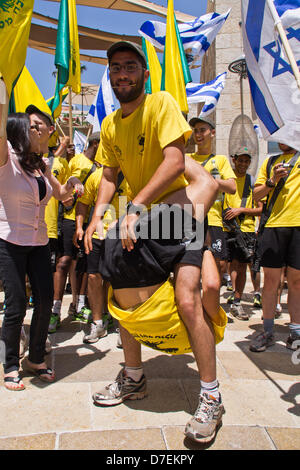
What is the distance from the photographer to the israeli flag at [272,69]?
2744mm

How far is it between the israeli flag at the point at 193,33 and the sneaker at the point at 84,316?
4243 mm

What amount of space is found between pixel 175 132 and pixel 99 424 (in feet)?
5.76

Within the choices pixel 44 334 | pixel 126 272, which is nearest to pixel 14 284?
pixel 44 334

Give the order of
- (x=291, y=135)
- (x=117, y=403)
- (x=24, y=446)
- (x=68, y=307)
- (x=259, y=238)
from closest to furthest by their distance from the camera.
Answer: (x=24, y=446)
(x=117, y=403)
(x=291, y=135)
(x=259, y=238)
(x=68, y=307)

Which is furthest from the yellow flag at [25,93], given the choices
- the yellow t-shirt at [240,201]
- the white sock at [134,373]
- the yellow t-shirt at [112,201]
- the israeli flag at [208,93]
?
the white sock at [134,373]

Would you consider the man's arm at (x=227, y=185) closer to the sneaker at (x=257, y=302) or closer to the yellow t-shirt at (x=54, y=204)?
the yellow t-shirt at (x=54, y=204)

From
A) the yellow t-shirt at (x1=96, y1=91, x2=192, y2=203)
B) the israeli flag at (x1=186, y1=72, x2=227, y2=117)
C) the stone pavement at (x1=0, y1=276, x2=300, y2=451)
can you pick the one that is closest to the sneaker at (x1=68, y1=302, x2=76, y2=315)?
the stone pavement at (x1=0, y1=276, x2=300, y2=451)

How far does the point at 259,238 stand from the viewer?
385 cm

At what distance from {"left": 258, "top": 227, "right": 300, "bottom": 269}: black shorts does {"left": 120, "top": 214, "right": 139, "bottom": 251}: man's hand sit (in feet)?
6.10

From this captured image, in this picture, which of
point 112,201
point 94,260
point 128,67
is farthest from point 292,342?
point 128,67

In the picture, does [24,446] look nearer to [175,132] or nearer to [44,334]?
[44,334]

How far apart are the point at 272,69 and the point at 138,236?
170 cm

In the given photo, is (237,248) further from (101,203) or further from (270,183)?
(101,203)

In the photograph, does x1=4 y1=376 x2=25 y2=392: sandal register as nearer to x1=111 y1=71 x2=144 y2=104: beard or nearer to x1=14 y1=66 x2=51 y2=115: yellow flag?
x1=111 y1=71 x2=144 y2=104: beard
